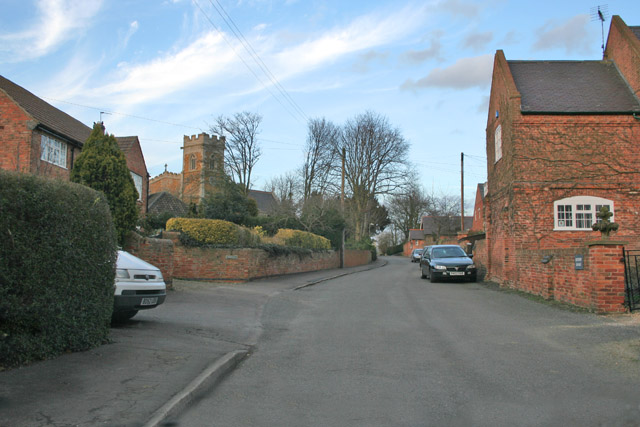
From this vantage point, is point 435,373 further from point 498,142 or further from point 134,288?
point 498,142

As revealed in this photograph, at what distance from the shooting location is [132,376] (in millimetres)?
5582

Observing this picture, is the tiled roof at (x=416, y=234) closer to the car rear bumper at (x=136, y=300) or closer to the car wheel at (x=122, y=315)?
the car wheel at (x=122, y=315)

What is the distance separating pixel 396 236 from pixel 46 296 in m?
86.9

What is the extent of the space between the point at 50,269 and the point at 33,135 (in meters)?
20.7

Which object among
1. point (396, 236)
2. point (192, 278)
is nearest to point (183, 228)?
point (192, 278)

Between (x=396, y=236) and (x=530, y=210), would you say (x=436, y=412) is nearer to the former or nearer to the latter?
(x=530, y=210)

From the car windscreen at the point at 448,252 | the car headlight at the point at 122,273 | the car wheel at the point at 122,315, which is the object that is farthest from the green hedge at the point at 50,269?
the car windscreen at the point at 448,252

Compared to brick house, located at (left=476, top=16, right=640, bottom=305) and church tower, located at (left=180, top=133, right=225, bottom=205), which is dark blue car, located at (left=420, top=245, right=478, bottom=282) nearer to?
brick house, located at (left=476, top=16, right=640, bottom=305)

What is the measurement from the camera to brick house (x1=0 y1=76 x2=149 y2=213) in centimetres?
2319

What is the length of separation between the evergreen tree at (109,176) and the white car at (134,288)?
5704mm

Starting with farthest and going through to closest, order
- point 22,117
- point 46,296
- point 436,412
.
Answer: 1. point 22,117
2. point 46,296
3. point 436,412

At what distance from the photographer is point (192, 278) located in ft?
61.2

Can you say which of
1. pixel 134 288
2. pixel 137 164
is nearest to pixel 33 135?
pixel 137 164

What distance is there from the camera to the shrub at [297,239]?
26609 millimetres
